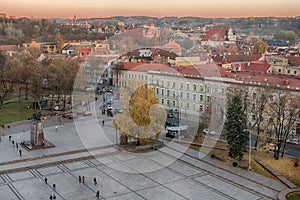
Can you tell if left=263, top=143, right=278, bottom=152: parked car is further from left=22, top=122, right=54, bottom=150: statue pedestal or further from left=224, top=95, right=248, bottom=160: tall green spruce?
left=22, top=122, right=54, bottom=150: statue pedestal

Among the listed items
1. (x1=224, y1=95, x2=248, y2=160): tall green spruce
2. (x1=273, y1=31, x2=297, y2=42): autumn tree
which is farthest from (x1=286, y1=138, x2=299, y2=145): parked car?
(x1=273, y1=31, x2=297, y2=42): autumn tree

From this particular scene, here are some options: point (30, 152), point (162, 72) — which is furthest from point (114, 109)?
point (30, 152)

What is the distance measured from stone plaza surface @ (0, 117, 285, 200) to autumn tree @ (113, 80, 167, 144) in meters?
2.03

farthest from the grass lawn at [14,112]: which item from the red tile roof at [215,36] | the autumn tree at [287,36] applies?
the autumn tree at [287,36]

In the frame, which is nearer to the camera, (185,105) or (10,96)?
(185,105)

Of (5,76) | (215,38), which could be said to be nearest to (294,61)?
(5,76)

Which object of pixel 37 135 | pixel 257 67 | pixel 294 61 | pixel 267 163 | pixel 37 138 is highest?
pixel 294 61

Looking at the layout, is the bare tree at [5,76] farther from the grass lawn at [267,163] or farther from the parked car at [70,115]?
the grass lawn at [267,163]

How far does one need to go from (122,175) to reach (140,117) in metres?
8.06

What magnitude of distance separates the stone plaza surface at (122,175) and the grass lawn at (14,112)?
12539 mm

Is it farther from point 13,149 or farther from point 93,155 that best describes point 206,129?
point 13,149

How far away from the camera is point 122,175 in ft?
108

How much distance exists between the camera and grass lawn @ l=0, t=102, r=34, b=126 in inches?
2137

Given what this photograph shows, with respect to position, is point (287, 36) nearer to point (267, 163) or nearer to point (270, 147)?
point (270, 147)
